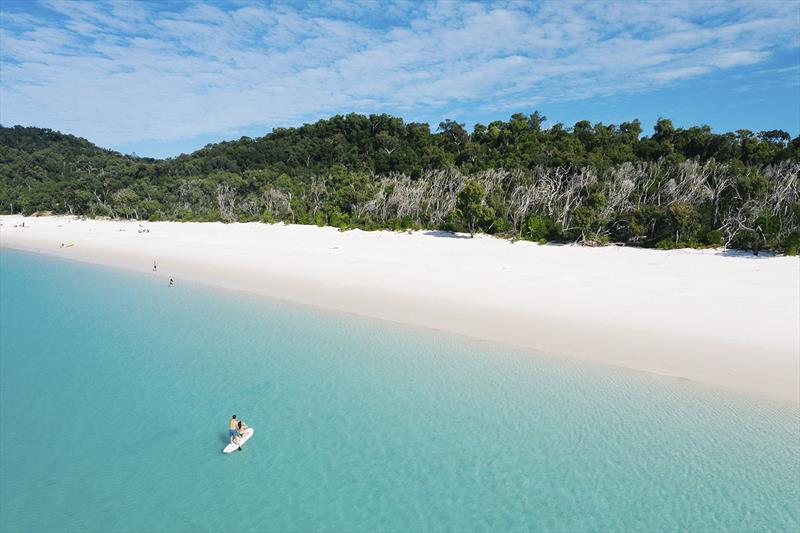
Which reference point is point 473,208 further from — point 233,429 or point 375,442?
point 233,429

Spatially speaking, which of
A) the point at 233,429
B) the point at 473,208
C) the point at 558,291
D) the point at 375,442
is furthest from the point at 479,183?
the point at 233,429

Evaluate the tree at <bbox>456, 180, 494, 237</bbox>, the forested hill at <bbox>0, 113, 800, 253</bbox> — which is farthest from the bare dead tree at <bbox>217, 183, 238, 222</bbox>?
the tree at <bbox>456, 180, 494, 237</bbox>

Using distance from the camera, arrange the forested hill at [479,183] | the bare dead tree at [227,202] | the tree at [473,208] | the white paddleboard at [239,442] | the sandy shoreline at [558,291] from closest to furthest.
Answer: the white paddleboard at [239,442] → the sandy shoreline at [558,291] → the forested hill at [479,183] → the tree at [473,208] → the bare dead tree at [227,202]

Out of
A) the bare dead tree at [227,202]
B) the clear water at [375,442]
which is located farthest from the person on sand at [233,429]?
the bare dead tree at [227,202]

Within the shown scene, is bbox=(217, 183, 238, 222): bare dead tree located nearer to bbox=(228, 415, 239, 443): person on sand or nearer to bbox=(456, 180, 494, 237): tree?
bbox=(456, 180, 494, 237): tree

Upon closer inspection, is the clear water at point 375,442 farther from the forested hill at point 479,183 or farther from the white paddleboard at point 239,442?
the forested hill at point 479,183

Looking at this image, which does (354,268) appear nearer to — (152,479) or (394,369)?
(394,369)
